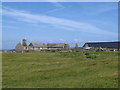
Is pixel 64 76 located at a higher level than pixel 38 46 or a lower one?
lower

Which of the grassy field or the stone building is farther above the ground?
the stone building

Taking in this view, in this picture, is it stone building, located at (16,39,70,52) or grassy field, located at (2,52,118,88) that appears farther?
stone building, located at (16,39,70,52)

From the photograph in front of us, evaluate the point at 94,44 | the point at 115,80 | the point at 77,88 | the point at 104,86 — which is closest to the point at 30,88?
the point at 77,88

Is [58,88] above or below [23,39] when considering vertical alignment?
below

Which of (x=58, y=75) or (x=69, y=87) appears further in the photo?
(x=58, y=75)

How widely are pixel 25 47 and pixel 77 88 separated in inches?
4072

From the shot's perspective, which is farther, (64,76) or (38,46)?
(38,46)

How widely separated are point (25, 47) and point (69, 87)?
10300cm

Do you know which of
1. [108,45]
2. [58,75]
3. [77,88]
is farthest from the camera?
[108,45]

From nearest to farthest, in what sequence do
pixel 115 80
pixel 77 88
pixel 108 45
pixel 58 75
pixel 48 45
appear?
pixel 77 88
pixel 115 80
pixel 58 75
pixel 48 45
pixel 108 45

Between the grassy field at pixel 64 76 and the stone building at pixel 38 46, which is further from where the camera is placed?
the stone building at pixel 38 46

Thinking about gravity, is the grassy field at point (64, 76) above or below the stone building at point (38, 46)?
below

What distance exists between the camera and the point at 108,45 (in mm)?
152875

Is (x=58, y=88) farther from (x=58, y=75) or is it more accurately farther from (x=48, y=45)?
(x=48, y=45)
